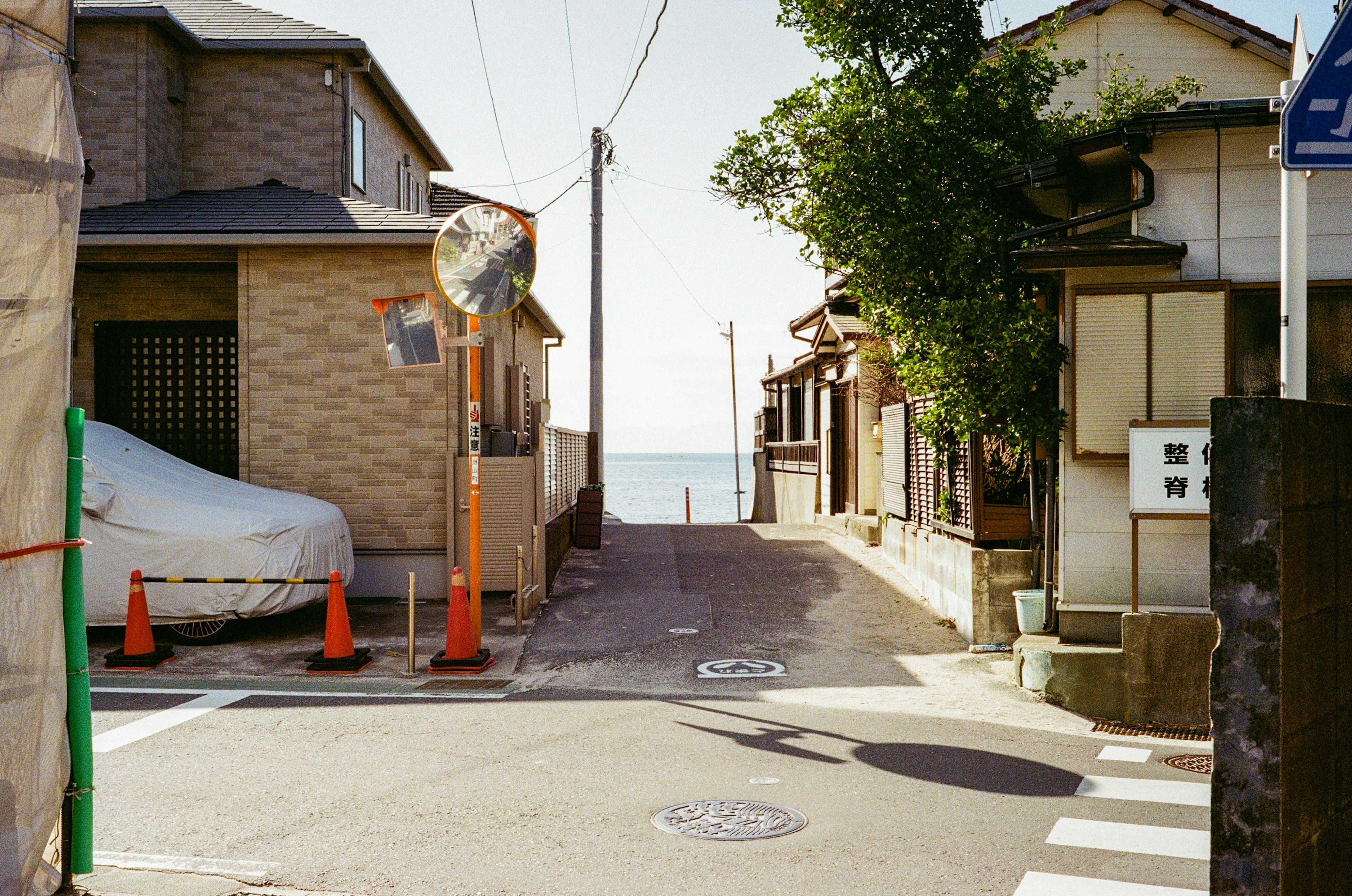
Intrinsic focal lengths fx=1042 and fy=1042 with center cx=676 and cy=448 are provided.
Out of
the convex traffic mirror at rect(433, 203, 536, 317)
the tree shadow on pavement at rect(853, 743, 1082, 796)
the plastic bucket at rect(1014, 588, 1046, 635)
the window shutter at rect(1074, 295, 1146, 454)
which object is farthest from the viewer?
the plastic bucket at rect(1014, 588, 1046, 635)

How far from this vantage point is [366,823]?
5516 mm

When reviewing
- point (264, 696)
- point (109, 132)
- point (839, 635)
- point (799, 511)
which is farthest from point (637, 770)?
point (799, 511)

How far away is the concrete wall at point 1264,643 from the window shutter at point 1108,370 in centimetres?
603

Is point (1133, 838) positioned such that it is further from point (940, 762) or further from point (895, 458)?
point (895, 458)

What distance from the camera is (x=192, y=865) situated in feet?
16.2

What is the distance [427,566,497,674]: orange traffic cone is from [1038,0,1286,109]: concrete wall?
15244mm

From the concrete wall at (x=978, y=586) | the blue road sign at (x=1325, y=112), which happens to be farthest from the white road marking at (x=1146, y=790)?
the concrete wall at (x=978, y=586)

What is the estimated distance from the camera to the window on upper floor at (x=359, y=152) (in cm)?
1738

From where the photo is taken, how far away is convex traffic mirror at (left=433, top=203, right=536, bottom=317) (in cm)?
931

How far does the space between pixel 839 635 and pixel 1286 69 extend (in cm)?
1543

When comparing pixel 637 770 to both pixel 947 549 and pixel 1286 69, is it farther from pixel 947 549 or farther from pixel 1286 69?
pixel 1286 69

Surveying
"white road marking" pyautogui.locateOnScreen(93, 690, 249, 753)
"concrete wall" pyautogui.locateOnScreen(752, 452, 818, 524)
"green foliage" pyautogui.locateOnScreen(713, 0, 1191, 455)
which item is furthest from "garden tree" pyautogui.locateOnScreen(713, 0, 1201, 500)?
"concrete wall" pyautogui.locateOnScreen(752, 452, 818, 524)

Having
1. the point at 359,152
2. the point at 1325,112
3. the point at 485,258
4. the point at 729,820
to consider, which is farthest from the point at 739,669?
the point at 359,152

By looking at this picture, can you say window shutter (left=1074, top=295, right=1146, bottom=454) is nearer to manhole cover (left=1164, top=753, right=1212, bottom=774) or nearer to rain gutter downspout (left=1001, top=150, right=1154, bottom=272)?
rain gutter downspout (left=1001, top=150, right=1154, bottom=272)
